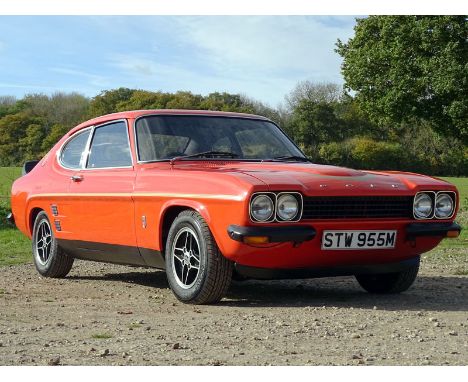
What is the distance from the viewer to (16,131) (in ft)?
226

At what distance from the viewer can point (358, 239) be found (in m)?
6.12

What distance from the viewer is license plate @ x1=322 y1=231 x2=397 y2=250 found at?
6.00 metres

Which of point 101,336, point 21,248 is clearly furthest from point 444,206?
point 21,248

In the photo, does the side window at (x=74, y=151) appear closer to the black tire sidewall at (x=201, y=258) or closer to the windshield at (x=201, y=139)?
the windshield at (x=201, y=139)

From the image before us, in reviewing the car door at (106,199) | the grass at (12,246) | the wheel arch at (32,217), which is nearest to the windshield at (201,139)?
the car door at (106,199)

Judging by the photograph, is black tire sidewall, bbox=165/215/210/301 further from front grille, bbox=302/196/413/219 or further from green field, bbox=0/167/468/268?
green field, bbox=0/167/468/268

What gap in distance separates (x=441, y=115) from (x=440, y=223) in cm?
2685

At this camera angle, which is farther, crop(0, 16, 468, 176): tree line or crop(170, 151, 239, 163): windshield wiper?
crop(0, 16, 468, 176): tree line

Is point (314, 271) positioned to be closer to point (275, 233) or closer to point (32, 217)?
point (275, 233)

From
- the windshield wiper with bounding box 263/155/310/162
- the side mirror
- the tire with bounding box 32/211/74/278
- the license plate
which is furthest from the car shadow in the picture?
the side mirror

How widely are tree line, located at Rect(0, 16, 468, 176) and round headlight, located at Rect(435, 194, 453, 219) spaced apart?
24176mm

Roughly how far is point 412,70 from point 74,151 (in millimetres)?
25539

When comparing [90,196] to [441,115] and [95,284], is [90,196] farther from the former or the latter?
[441,115]

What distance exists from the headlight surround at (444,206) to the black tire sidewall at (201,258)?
6.53 ft
